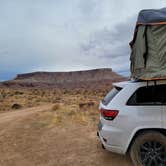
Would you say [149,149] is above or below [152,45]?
below

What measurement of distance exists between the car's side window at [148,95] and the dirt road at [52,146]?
1.48m

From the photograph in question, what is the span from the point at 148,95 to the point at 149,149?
3.37 ft

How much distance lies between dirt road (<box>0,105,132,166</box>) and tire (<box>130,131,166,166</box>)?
0.61 metres

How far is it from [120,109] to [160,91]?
0.84 m

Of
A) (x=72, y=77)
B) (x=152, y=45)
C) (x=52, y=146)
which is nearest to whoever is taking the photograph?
(x=152, y=45)

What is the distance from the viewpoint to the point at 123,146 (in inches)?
189

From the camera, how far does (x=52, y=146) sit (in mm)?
6988

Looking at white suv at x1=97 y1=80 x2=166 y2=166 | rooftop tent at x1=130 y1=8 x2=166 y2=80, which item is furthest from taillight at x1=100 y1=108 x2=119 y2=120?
rooftop tent at x1=130 y1=8 x2=166 y2=80

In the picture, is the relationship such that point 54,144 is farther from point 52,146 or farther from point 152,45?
point 152,45

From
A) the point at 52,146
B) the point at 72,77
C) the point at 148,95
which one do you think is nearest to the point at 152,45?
the point at 148,95

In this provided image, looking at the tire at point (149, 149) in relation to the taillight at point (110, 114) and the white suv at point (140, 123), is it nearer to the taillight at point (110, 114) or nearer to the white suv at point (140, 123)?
the white suv at point (140, 123)

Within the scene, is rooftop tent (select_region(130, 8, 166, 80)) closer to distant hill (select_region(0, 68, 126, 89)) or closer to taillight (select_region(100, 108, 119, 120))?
taillight (select_region(100, 108, 119, 120))

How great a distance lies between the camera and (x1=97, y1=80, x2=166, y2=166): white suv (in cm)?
462

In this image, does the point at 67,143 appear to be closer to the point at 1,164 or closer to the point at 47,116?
the point at 1,164
